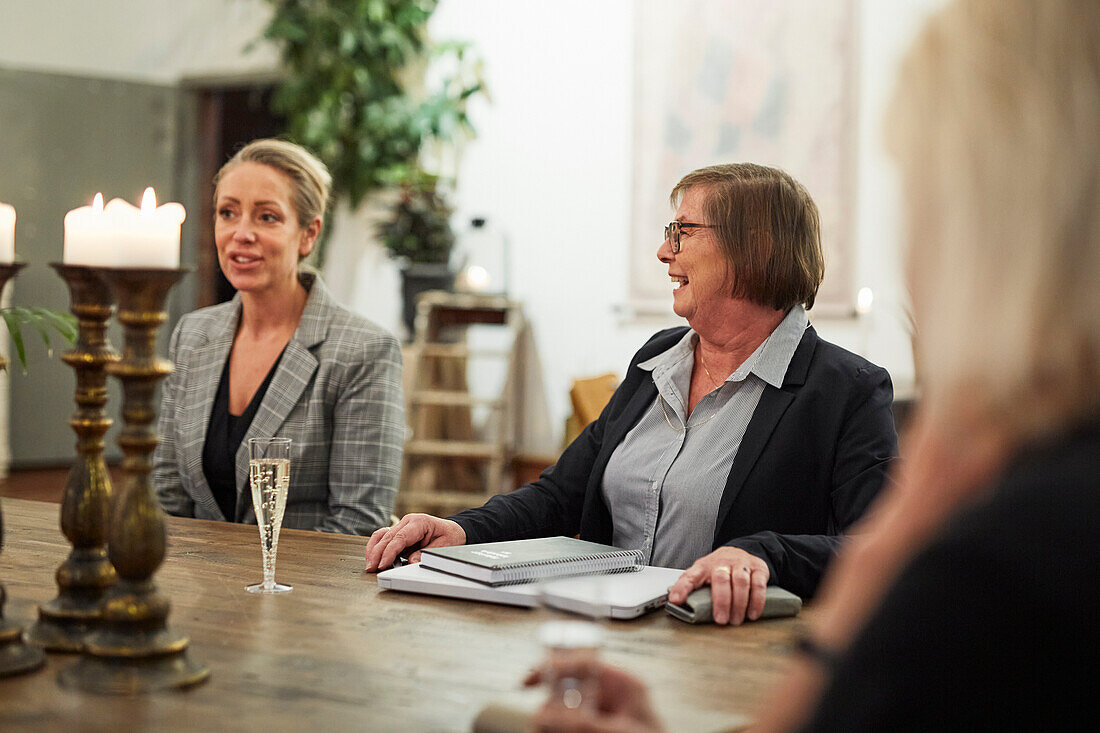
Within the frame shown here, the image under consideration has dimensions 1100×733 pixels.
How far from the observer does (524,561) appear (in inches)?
59.0

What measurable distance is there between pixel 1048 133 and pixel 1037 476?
0.21 meters

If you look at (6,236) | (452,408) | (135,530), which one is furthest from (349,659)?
(452,408)

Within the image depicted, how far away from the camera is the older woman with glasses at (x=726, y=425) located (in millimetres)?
1829

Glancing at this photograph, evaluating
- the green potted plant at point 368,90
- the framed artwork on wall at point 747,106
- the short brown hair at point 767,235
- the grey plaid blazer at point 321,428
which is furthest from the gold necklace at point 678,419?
A: the green potted plant at point 368,90

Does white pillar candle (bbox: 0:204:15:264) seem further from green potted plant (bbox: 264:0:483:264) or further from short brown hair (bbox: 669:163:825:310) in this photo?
green potted plant (bbox: 264:0:483:264)

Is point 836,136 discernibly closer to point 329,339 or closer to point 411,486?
point 411,486

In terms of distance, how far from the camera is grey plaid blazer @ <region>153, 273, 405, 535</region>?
7.66ft

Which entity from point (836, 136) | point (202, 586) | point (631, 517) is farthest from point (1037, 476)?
point (836, 136)

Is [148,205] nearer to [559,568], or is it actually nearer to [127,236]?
[127,236]

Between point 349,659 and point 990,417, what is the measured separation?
0.77 meters

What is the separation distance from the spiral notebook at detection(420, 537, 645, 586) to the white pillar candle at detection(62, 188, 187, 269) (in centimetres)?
62

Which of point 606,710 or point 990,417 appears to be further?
point 606,710

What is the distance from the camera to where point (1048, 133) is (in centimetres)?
69

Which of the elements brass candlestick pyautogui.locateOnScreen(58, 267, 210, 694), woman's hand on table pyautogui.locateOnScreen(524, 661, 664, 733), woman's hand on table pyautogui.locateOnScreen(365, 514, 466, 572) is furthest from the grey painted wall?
woman's hand on table pyautogui.locateOnScreen(524, 661, 664, 733)
